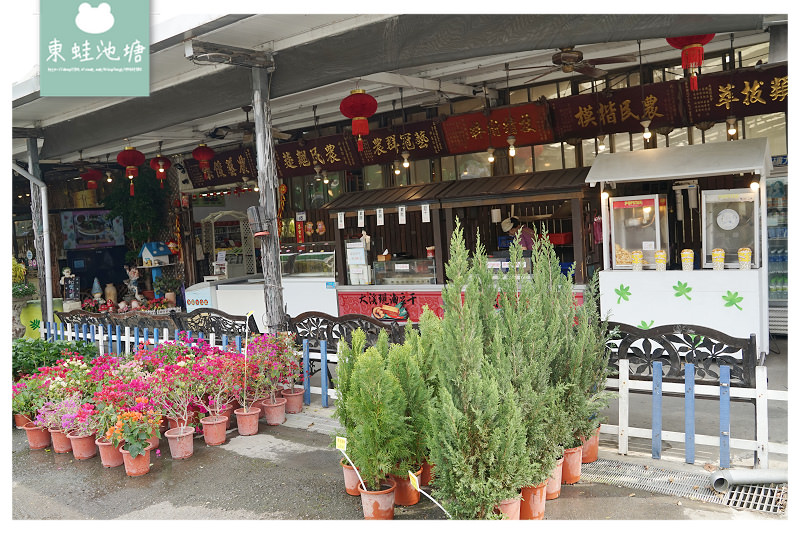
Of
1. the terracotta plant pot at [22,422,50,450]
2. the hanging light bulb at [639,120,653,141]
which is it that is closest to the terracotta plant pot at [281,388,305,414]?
the terracotta plant pot at [22,422,50,450]

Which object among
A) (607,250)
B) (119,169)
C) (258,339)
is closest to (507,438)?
(258,339)

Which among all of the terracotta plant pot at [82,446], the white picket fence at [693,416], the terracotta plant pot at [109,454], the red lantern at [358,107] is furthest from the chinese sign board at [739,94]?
the terracotta plant pot at [82,446]

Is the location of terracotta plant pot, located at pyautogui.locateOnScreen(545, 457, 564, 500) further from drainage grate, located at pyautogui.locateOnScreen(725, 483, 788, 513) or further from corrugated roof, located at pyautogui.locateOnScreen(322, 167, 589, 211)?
corrugated roof, located at pyautogui.locateOnScreen(322, 167, 589, 211)

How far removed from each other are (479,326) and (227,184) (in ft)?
38.7

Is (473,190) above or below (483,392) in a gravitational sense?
above

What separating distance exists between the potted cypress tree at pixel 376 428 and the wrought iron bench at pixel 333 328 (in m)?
2.42

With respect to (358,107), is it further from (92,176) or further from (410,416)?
(92,176)

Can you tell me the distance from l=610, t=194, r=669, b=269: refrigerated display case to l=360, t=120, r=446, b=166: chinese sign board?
11.3 feet

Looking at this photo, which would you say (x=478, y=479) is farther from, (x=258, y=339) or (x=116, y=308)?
(x=116, y=308)

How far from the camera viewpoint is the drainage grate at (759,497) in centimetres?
427

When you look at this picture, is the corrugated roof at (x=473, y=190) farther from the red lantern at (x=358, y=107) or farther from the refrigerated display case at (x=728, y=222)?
the red lantern at (x=358, y=107)

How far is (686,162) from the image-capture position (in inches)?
317

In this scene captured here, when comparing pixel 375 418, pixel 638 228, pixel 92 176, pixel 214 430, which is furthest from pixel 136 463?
pixel 92 176

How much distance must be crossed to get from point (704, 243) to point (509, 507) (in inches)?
237
